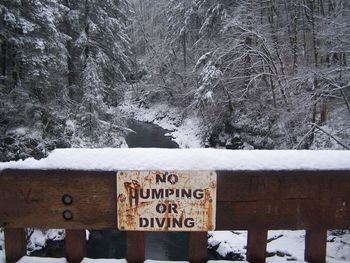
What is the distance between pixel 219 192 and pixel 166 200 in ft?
0.94

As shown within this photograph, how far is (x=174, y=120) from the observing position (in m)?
30.9

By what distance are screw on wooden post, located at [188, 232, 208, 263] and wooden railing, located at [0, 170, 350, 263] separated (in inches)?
5.8

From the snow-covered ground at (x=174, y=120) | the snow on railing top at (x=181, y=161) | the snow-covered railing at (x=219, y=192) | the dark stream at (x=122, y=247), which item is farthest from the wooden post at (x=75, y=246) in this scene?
the snow-covered ground at (x=174, y=120)

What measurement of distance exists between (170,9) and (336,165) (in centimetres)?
3541

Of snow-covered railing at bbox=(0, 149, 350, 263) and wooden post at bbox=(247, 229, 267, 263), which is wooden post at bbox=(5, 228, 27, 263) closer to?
snow-covered railing at bbox=(0, 149, 350, 263)

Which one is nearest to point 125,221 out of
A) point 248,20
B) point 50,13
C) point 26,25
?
point 26,25

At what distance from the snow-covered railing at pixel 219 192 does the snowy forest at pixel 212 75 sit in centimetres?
384

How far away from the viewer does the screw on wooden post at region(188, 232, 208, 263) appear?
2178 mm

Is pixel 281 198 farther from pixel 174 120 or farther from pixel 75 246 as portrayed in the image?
pixel 174 120

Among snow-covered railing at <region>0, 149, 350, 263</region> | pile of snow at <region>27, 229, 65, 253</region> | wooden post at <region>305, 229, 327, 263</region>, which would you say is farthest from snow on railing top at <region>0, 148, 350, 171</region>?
pile of snow at <region>27, 229, 65, 253</region>

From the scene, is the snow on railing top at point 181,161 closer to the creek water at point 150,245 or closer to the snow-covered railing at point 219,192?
the snow-covered railing at point 219,192

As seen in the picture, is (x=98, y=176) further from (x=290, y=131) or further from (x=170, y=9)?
(x=170, y=9)

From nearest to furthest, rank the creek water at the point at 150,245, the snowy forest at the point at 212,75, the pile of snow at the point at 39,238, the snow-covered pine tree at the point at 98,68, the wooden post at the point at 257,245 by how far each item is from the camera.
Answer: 1. the wooden post at the point at 257,245
2. the pile of snow at the point at 39,238
3. the creek water at the point at 150,245
4. the snowy forest at the point at 212,75
5. the snow-covered pine tree at the point at 98,68

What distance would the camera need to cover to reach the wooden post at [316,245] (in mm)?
2178
